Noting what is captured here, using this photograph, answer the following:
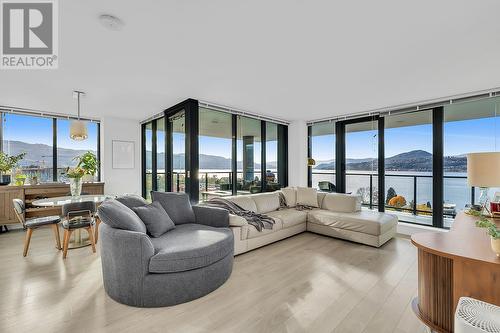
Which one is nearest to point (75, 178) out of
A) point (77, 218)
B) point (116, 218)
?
point (77, 218)

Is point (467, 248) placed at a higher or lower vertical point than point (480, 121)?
lower

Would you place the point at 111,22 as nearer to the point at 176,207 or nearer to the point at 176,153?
the point at 176,207

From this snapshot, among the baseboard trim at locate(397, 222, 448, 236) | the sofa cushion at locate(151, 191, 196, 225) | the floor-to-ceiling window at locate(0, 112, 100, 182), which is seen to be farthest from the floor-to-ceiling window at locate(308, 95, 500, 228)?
the floor-to-ceiling window at locate(0, 112, 100, 182)

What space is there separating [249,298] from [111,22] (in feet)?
8.96

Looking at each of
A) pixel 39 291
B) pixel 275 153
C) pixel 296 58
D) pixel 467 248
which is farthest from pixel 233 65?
pixel 275 153

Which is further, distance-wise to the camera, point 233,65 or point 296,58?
point 233,65

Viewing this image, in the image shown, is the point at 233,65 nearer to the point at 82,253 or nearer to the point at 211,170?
the point at 211,170

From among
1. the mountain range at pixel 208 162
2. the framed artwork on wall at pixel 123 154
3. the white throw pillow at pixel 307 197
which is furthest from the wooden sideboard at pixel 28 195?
the white throw pillow at pixel 307 197

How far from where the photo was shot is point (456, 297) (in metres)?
1.51

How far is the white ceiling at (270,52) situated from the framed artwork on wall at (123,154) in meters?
1.72

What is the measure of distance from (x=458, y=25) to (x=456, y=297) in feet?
7.23

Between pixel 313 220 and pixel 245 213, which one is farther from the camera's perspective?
pixel 313 220

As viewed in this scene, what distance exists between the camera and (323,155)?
20.2ft

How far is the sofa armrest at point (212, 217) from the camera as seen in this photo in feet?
10.1
